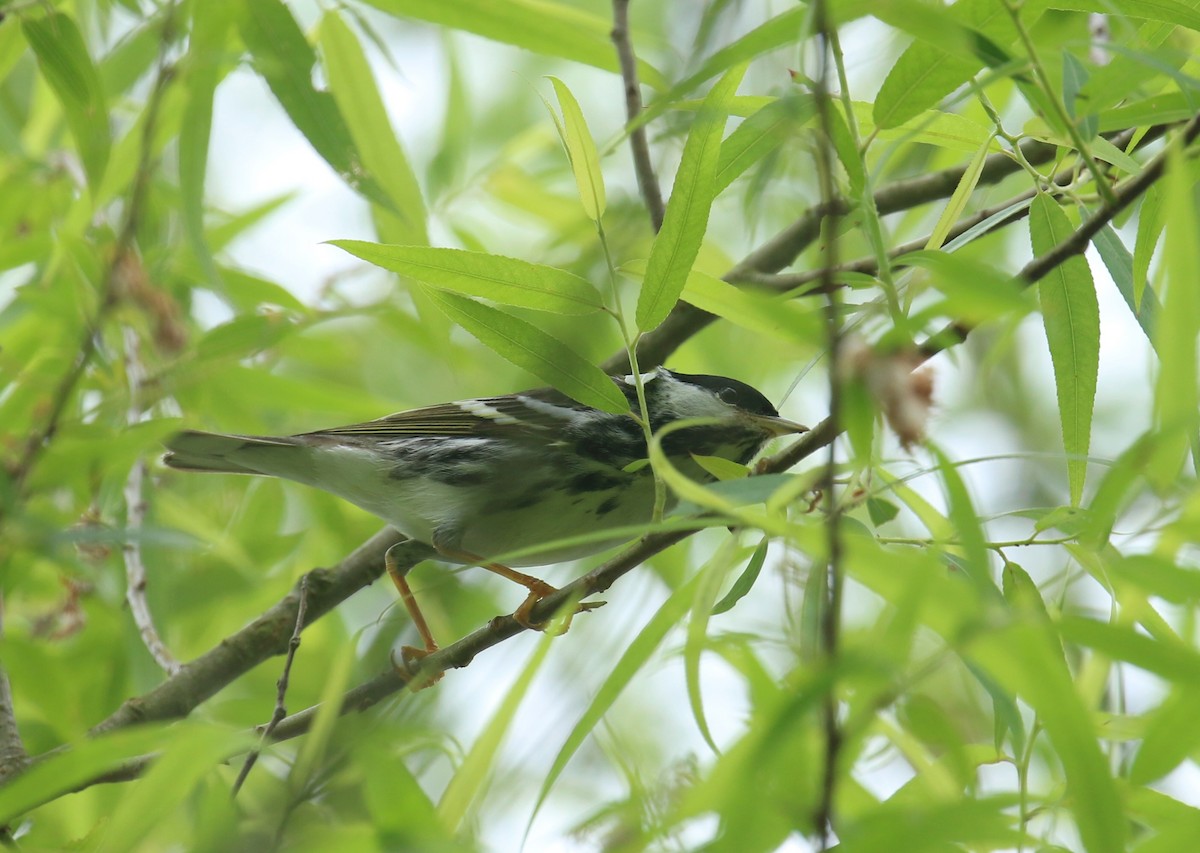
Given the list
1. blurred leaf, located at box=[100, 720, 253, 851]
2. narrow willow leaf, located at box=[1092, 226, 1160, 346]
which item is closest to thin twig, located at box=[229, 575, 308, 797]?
blurred leaf, located at box=[100, 720, 253, 851]

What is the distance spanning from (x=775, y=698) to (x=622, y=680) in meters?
0.17

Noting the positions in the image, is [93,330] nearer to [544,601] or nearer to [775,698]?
[544,601]

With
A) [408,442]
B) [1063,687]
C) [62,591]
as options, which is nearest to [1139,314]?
[1063,687]

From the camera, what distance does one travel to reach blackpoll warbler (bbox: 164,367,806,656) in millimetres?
2660

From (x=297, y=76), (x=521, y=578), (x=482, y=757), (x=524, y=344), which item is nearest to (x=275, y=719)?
(x=482, y=757)

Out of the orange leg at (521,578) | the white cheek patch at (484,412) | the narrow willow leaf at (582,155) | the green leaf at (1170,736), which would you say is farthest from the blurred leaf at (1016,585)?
the white cheek patch at (484,412)

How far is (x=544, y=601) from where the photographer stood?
1.78m

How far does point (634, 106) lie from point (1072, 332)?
3.53 feet

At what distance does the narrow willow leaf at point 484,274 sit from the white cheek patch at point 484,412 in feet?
4.67

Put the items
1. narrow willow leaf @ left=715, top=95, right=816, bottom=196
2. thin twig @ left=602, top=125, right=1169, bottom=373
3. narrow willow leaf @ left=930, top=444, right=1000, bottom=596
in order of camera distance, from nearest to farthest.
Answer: narrow willow leaf @ left=930, top=444, right=1000, bottom=596, narrow willow leaf @ left=715, top=95, right=816, bottom=196, thin twig @ left=602, top=125, right=1169, bottom=373

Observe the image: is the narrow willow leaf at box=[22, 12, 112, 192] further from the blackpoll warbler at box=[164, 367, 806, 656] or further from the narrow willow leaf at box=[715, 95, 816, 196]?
the narrow willow leaf at box=[715, 95, 816, 196]

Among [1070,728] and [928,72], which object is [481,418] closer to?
[928,72]

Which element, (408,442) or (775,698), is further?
(408,442)

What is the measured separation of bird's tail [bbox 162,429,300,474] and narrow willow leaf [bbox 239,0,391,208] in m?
0.84
